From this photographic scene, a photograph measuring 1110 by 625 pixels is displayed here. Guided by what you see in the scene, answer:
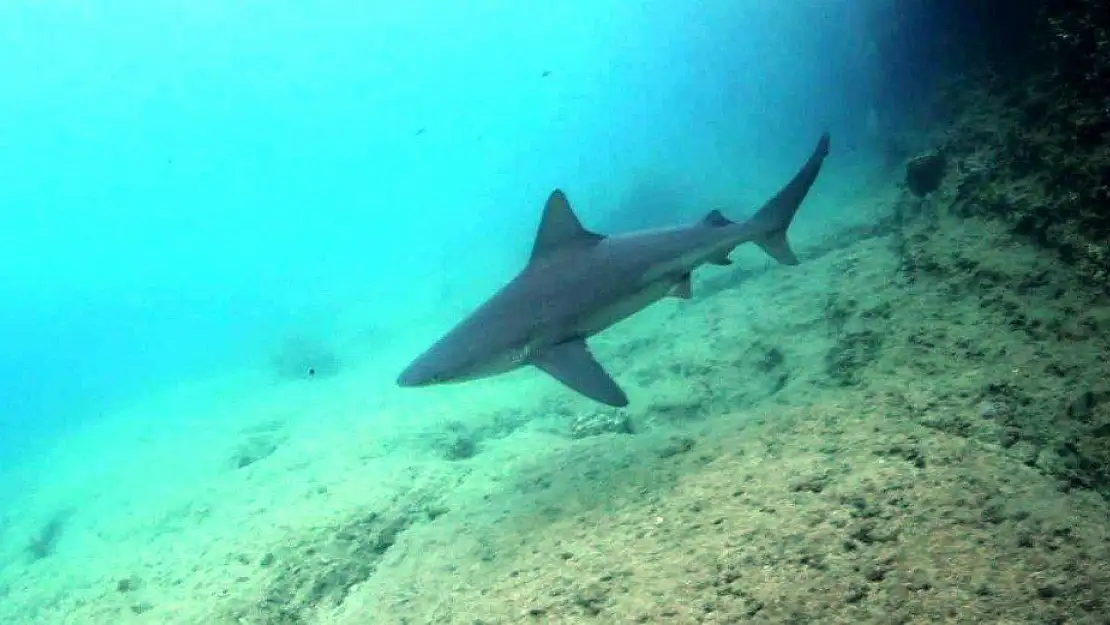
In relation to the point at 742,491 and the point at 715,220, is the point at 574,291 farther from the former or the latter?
the point at 742,491

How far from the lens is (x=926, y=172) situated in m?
10.5

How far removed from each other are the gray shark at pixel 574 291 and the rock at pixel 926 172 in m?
5.71

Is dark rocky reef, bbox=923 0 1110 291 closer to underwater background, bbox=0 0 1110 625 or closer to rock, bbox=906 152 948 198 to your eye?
underwater background, bbox=0 0 1110 625

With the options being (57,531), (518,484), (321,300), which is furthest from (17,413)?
(518,484)

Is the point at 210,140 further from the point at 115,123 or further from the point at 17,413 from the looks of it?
the point at 17,413

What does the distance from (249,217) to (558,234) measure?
226 metres

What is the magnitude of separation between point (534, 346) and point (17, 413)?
78.3 metres

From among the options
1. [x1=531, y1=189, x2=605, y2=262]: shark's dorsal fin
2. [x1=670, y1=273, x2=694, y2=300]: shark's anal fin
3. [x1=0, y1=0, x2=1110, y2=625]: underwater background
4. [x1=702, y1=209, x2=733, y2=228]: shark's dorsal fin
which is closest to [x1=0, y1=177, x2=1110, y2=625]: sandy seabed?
[x1=0, y1=0, x2=1110, y2=625]: underwater background

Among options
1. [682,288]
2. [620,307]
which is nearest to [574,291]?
[620,307]

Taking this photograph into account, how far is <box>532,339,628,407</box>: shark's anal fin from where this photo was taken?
4.87m

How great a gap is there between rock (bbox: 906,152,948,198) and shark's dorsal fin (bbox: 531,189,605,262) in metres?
8.03

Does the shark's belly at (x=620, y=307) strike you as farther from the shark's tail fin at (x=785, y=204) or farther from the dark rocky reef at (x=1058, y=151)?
the dark rocky reef at (x=1058, y=151)

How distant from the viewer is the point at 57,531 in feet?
46.4

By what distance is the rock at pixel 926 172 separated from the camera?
33.6ft
